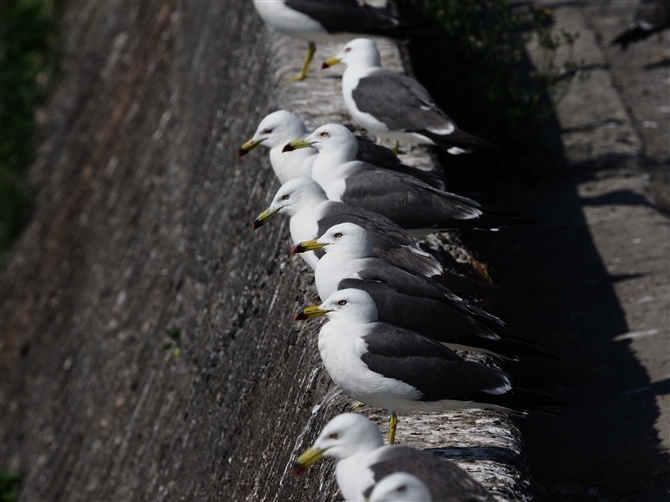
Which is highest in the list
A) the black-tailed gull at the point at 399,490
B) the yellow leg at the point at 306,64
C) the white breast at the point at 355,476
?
the yellow leg at the point at 306,64

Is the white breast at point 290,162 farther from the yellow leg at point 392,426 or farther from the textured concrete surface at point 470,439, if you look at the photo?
the yellow leg at point 392,426

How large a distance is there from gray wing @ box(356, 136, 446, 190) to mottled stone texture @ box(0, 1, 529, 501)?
1.15 ft

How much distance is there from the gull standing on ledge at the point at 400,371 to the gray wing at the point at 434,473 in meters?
0.48

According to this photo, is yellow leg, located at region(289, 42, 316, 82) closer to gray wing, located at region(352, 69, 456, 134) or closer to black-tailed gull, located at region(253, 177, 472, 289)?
gray wing, located at region(352, 69, 456, 134)

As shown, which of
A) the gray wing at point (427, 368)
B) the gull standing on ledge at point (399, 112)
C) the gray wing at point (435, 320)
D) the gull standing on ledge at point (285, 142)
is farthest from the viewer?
the gull standing on ledge at point (399, 112)

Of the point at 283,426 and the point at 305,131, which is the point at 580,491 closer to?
the point at 283,426

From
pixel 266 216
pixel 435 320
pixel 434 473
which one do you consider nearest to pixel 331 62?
pixel 266 216

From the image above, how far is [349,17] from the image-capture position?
6.46 m

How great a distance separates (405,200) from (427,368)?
1.38 m

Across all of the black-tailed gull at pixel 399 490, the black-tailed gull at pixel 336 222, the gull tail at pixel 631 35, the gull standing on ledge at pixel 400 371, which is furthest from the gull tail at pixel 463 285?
the gull tail at pixel 631 35

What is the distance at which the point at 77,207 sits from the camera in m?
11.3

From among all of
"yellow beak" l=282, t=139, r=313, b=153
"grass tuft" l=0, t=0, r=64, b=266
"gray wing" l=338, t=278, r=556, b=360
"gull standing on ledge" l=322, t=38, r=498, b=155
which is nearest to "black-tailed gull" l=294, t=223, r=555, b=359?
"gray wing" l=338, t=278, r=556, b=360

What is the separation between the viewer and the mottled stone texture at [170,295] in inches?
175

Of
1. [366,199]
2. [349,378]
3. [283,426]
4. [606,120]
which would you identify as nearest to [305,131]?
[366,199]
